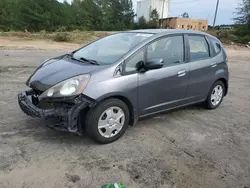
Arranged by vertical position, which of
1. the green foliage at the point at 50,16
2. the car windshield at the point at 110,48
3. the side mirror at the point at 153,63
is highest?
the car windshield at the point at 110,48

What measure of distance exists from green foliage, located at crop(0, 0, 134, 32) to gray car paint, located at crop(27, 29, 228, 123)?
34.1 metres

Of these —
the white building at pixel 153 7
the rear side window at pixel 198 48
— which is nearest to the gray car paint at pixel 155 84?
the rear side window at pixel 198 48

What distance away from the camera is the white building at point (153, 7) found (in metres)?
64.5

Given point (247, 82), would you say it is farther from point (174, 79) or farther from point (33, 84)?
point (33, 84)

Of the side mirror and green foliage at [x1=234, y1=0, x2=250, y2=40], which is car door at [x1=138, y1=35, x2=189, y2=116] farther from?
green foliage at [x1=234, y1=0, x2=250, y2=40]

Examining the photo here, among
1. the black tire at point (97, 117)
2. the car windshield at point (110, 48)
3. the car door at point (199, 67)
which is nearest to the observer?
the black tire at point (97, 117)

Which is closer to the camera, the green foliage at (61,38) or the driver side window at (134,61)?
the driver side window at (134,61)

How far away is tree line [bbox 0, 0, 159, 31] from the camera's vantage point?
44.1 metres

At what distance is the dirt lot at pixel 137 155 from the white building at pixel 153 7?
63.5m

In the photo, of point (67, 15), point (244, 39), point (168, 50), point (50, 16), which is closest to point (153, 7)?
point (67, 15)

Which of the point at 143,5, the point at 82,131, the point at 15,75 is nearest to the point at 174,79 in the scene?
the point at 82,131

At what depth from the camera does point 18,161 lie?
3094 millimetres

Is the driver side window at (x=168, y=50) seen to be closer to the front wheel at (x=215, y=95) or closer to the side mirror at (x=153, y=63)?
the side mirror at (x=153, y=63)

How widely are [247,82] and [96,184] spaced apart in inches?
291
